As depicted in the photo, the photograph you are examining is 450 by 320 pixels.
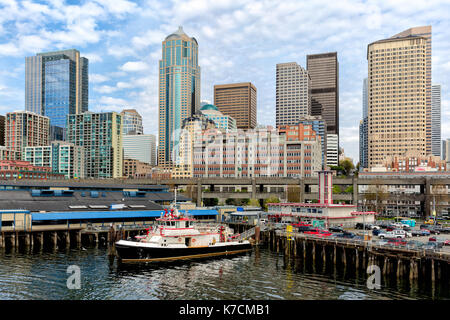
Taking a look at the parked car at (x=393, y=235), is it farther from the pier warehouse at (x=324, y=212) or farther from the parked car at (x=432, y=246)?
the pier warehouse at (x=324, y=212)

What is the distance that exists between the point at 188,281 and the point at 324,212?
44.6 meters

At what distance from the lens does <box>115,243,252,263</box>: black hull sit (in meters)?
56.2

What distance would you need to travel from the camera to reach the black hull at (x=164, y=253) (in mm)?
56219

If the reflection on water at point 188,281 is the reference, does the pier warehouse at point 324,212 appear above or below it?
above

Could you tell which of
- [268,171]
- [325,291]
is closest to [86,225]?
[325,291]

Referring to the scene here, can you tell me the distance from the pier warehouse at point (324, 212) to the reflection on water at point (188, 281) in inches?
999

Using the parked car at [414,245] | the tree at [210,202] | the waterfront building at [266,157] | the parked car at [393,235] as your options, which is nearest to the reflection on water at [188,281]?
the parked car at [414,245]

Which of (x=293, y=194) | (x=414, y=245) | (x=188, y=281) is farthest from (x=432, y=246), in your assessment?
(x=293, y=194)

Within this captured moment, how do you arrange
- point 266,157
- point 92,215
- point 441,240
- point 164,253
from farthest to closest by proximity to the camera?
1. point 266,157
2. point 92,215
3. point 441,240
4. point 164,253

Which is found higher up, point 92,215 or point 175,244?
point 92,215

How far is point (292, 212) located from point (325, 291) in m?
49.4

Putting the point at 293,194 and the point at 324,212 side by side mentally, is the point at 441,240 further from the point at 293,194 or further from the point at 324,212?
the point at 293,194

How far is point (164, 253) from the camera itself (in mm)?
58750
